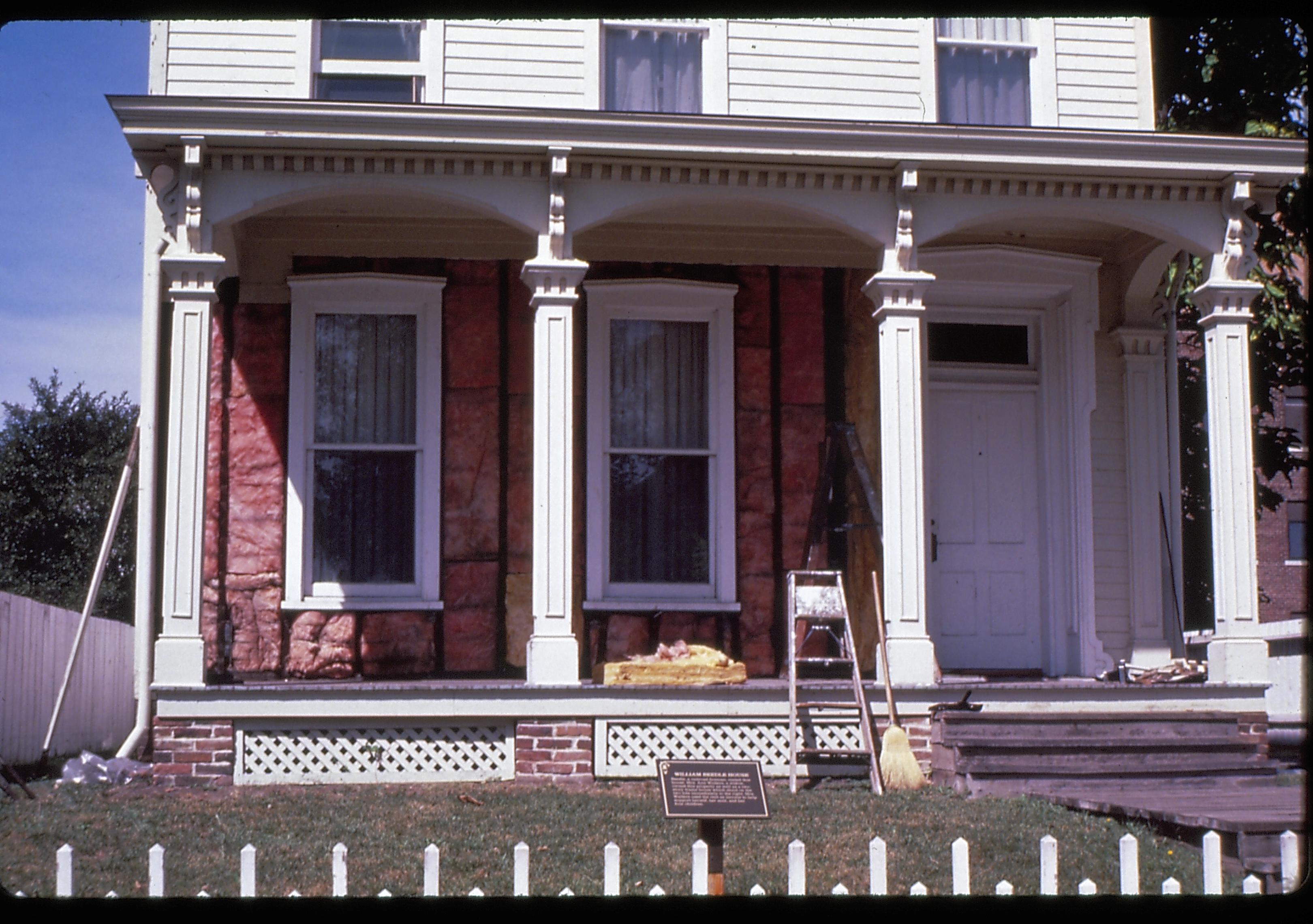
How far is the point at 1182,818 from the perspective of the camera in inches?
285

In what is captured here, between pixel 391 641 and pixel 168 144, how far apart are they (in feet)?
13.1

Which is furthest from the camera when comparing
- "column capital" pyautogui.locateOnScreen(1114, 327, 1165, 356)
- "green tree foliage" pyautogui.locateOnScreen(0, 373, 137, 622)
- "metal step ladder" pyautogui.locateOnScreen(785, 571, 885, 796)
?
"green tree foliage" pyautogui.locateOnScreen(0, 373, 137, 622)

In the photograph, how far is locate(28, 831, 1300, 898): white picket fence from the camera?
16.7 feet

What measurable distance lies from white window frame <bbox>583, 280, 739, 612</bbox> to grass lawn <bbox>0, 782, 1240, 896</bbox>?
276cm

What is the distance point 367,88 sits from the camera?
11.3 metres

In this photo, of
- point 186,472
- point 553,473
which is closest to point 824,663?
point 553,473

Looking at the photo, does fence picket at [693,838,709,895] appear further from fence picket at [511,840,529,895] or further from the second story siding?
the second story siding

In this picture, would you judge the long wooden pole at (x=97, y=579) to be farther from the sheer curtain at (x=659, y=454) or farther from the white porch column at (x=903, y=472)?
the white porch column at (x=903, y=472)

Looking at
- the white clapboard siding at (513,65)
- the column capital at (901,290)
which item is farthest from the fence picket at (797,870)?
the white clapboard siding at (513,65)

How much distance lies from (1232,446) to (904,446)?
2335 mm

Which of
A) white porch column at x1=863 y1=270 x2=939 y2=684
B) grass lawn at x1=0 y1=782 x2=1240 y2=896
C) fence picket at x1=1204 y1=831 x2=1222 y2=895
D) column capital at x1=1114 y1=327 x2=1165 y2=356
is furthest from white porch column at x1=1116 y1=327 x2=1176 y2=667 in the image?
fence picket at x1=1204 y1=831 x2=1222 y2=895

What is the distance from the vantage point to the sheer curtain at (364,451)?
1129 cm

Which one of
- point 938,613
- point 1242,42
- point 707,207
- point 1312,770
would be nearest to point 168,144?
point 707,207

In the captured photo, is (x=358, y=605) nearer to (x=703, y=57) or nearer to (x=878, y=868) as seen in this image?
(x=703, y=57)
